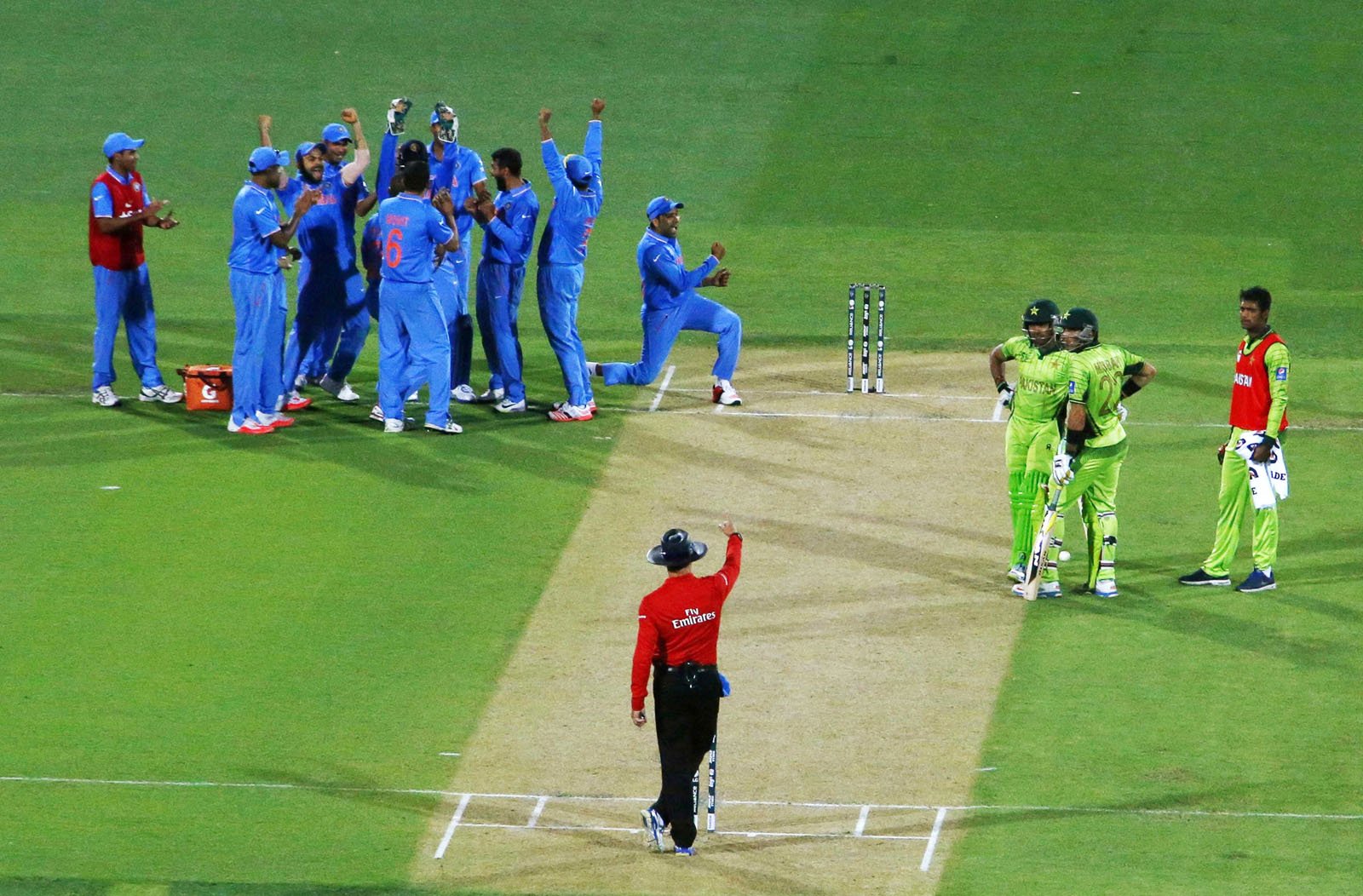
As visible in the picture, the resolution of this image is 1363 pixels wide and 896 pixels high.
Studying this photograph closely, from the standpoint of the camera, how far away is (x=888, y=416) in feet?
70.7

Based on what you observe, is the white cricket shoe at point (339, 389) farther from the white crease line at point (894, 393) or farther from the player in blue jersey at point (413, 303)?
the white crease line at point (894, 393)

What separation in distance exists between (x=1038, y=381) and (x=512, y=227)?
6148mm

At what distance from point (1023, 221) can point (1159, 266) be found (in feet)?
7.09

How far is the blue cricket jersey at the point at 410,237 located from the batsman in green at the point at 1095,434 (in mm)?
6040

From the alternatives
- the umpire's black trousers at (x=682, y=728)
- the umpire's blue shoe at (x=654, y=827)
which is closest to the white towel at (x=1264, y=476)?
the umpire's black trousers at (x=682, y=728)

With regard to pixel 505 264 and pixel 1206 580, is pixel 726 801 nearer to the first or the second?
pixel 1206 580

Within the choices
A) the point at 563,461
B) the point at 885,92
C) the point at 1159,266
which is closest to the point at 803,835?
the point at 563,461

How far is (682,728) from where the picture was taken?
43.3 feet

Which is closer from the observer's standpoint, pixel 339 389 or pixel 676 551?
pixel 676 551

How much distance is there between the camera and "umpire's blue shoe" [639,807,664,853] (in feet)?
43.5

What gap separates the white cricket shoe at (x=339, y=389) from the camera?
870 inches

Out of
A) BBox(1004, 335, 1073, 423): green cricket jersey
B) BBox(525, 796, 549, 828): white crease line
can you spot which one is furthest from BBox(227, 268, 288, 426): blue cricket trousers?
BBox(525, 796, 549, 828): white crease line

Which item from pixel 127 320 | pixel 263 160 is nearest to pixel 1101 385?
pixel 263 160

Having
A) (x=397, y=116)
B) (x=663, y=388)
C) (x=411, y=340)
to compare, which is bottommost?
(x=663, y=388)
